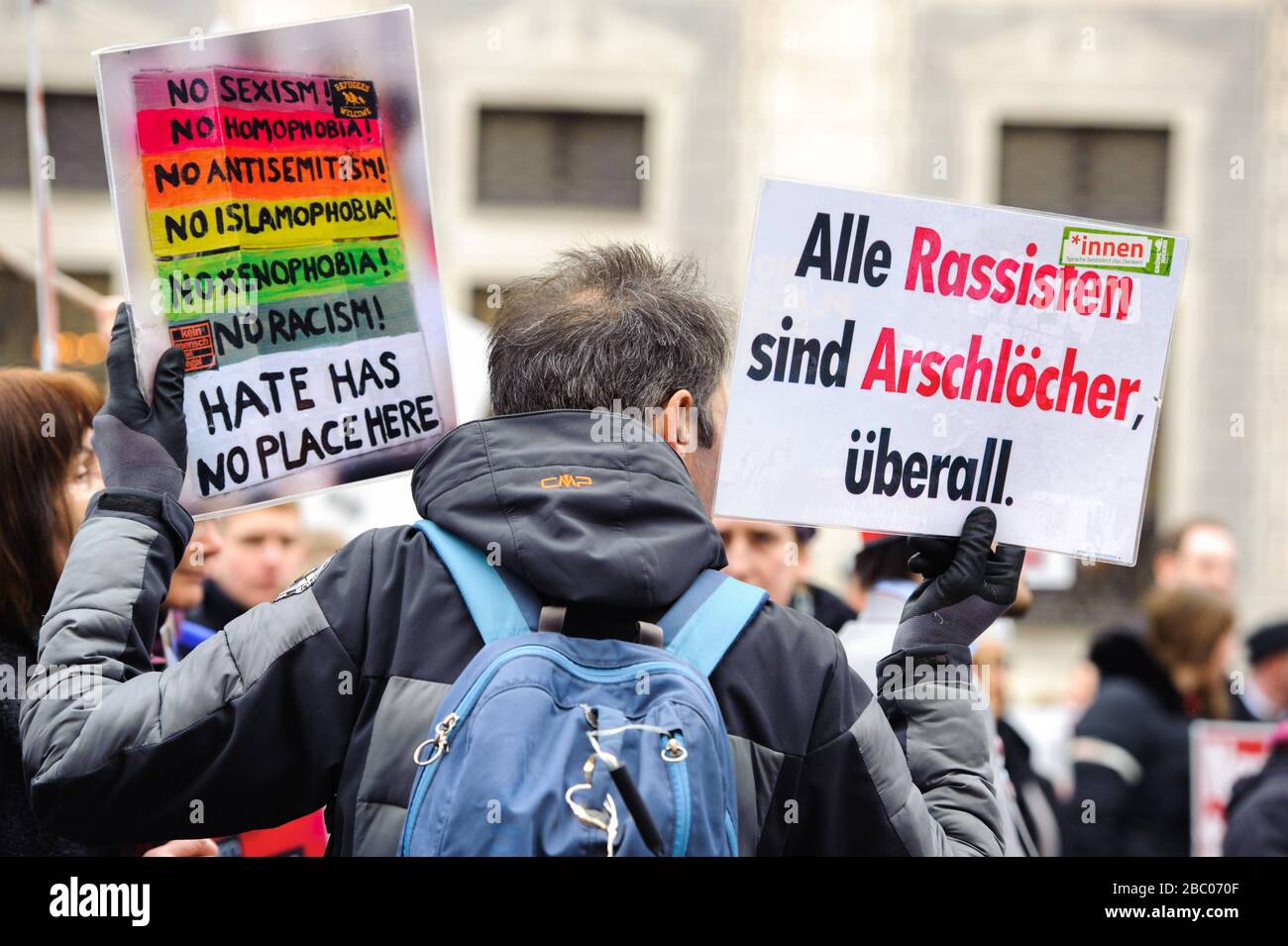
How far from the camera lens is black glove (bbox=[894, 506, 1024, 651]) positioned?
6.43 feet

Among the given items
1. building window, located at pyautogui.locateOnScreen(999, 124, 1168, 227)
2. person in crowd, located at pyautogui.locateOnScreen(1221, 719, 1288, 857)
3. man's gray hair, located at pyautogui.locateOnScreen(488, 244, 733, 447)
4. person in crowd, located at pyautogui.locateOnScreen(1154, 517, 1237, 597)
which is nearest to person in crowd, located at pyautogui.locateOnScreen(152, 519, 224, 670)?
man's gray hair, located at pyautogui.locateOnScreen(488, 244, 733, 447)

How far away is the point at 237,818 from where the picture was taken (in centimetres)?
166

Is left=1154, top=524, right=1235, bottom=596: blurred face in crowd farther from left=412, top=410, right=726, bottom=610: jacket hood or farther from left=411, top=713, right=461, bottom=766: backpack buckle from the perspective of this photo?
left=411, top=713, right=461, bottom=766: backpack buckle

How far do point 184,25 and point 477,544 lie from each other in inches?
496

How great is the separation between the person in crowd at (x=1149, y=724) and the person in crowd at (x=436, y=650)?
10.1 ft

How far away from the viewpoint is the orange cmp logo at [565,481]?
5.25 ft

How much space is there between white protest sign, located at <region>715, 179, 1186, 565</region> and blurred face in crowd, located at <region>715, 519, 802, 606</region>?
154 centimetres

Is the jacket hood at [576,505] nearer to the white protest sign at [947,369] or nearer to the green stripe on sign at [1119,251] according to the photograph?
the white protest sign at [947,369]

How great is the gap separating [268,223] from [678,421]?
770 mm

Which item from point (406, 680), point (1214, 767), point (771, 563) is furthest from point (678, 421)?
point (1214, 767)

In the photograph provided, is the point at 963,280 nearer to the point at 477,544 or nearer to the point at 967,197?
the point at 477,544

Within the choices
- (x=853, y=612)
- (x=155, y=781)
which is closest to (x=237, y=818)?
(x=155, y=781)

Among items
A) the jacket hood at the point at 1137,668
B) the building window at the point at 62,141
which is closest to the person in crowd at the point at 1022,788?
the jacket hood at the point at 1137,668

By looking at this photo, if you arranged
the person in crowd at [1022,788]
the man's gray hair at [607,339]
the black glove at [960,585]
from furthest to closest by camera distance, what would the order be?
the person in crowd at [1022,788], the black glove at [960,585], the man's gray hair at [607,339]
